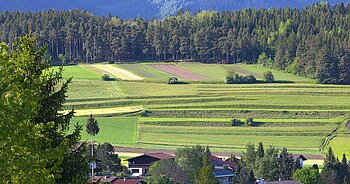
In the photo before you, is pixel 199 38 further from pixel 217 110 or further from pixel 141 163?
pixel 141 163

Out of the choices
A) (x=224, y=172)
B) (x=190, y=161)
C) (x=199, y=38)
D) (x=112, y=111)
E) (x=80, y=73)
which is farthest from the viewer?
(x=199, y=38)

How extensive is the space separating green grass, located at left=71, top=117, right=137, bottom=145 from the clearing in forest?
86.5ft

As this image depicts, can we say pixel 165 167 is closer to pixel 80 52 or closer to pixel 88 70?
pixel 88 70

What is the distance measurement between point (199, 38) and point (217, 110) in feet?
187

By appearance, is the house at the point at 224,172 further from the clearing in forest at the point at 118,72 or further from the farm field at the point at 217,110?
the clearing in forest at the point at 118,72

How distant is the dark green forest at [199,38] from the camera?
126m

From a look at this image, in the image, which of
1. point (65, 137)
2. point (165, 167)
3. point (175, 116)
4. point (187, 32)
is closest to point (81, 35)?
point (187, 32)

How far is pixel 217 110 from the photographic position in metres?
81.8

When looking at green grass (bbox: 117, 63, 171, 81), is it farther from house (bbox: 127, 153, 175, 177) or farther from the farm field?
house (bbox: 127, 153, 175, 177)

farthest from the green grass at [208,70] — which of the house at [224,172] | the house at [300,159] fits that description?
the house at [224,172]

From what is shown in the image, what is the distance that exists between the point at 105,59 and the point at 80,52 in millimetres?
5498

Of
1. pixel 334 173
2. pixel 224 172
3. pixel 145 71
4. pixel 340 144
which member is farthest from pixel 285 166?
pixel 145 71

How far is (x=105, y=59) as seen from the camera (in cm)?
13212

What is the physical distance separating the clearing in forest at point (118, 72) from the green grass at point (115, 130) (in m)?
26.4
